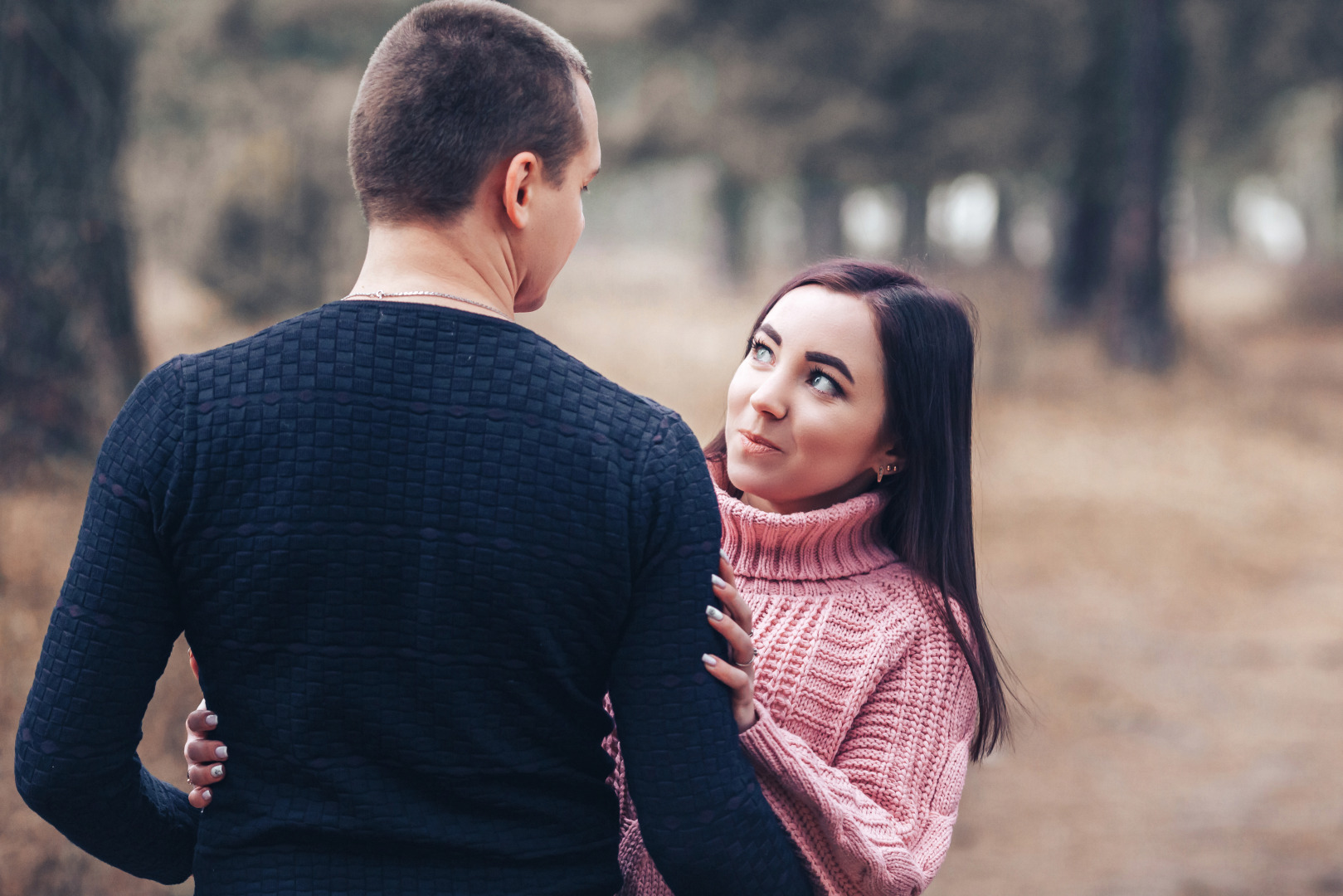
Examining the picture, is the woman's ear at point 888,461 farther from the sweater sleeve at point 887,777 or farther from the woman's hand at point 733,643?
the woman's hand at point 733,643

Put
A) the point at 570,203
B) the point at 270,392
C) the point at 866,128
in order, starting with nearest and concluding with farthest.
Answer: the point at 270,392 < the point at 570,203 < the point at 866,128

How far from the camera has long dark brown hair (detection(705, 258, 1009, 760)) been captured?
2.02 meters

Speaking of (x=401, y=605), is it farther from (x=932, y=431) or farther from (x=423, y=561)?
(x=932, y=431)

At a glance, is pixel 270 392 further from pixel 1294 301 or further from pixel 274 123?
pixel 1294 301

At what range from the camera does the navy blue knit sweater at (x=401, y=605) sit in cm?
138

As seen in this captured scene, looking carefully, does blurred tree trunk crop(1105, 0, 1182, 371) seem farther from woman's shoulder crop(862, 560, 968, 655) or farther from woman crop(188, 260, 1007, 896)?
woman's shoulder crop(862, 560, 968, 655)

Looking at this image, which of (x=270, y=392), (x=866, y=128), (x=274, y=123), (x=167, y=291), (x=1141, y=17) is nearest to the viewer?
(x=270, y=392)

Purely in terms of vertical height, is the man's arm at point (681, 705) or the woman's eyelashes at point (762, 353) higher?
the woman's eyelashes at point (762, 353)

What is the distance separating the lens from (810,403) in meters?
2.00

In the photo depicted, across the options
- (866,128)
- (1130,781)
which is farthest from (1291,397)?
(1130,781)

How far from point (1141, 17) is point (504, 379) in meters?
13.0

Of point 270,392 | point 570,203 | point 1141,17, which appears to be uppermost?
point 1141,17

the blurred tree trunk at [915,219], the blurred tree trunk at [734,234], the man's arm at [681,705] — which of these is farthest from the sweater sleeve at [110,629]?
the blurred tree trunk at [734,234]

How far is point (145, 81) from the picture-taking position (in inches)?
607
